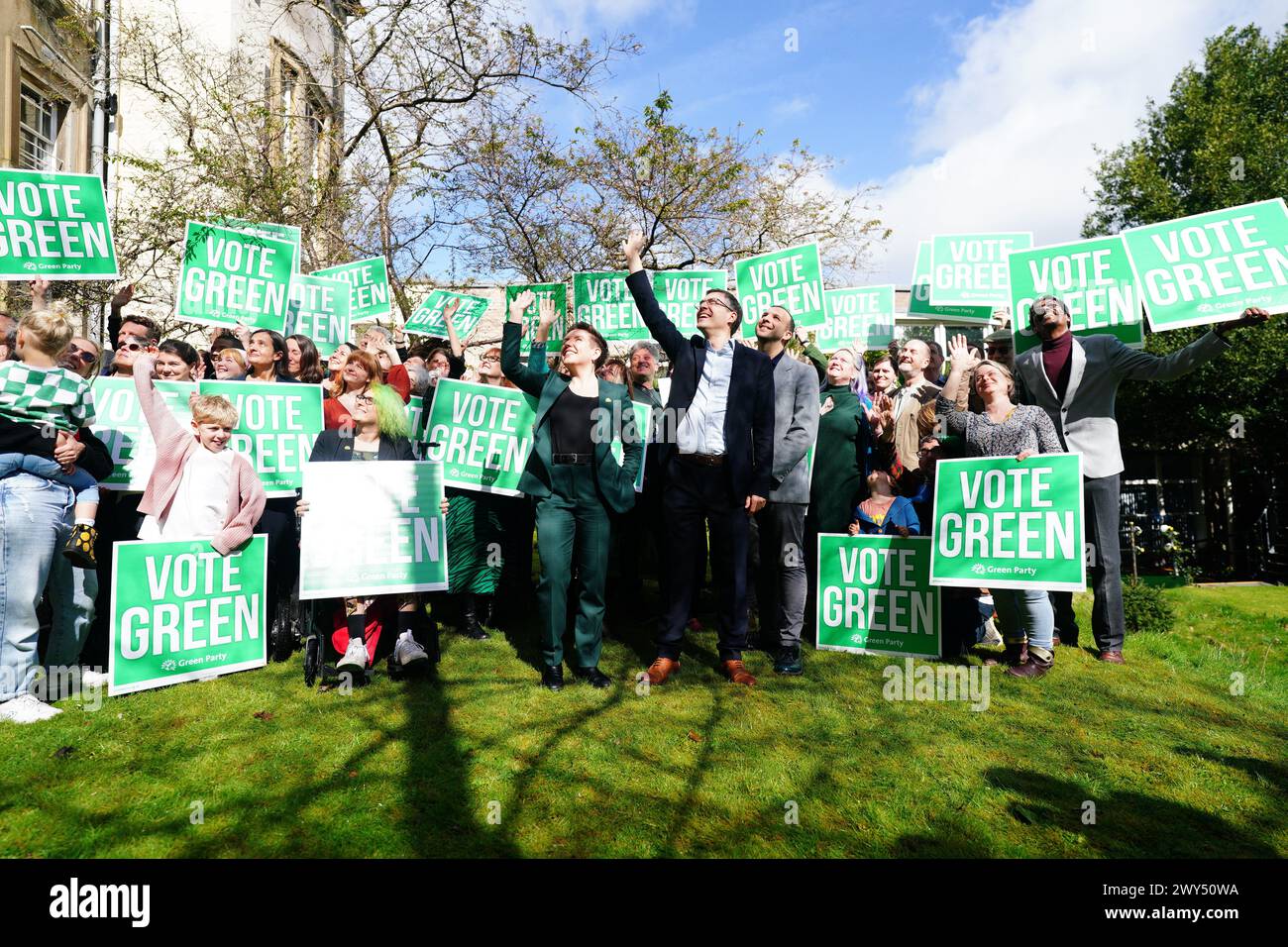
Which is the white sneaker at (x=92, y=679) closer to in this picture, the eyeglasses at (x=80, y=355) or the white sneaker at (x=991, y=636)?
the eyeglasses at (x=80, y=355)

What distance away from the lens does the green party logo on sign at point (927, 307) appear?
26.1 ft

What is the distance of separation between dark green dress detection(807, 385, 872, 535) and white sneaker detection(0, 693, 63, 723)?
205 inches

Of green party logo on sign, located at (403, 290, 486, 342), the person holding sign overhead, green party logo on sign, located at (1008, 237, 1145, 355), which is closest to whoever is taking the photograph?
the person holding sign overhead

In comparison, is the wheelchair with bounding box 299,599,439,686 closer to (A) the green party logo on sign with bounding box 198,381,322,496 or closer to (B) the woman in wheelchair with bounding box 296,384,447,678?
(B) the woman in wheelchair with bounding box 296,384,447,678

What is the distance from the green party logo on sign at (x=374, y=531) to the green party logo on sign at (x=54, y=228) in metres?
2.80

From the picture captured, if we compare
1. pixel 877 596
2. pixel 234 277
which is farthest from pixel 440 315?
pixel 877 596

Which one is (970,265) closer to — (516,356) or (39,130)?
(516,356)

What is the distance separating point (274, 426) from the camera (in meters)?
5.87

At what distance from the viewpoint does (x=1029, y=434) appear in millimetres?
5199

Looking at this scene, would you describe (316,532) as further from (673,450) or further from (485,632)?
(673,450)

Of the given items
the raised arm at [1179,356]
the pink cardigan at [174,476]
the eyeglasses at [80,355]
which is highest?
the eyeglasses at [80,355]

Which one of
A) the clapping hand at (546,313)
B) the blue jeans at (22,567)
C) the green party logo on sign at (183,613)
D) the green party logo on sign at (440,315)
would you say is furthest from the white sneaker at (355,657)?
the green party logo on sign at (440,315)

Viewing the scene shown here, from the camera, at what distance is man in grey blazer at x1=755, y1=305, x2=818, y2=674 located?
5488 millimetres

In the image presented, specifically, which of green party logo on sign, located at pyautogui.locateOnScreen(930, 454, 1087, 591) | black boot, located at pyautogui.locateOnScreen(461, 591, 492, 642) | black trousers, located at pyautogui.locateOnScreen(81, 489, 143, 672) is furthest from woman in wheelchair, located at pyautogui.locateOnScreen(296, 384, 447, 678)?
green party logo on sign, located at pyautogui.locateOnScreen(930, 454, 1087, 591)
